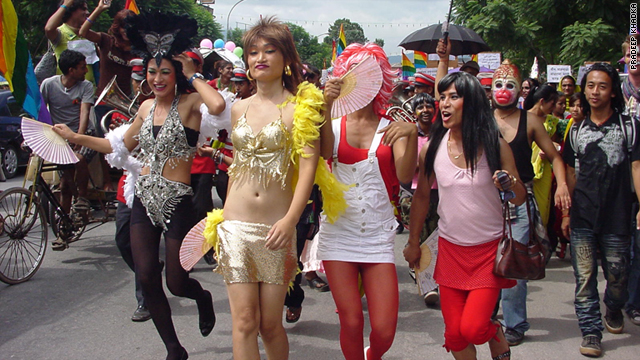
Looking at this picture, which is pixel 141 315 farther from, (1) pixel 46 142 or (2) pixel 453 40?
(2) pixel 453 40

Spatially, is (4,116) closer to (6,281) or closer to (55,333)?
(6,281)

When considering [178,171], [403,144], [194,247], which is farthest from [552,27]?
[194,247]

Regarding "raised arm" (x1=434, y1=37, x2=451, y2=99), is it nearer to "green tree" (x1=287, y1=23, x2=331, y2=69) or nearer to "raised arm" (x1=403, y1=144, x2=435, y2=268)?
"raised arm" (x1=403, y1=144, x2=435, y2=268)

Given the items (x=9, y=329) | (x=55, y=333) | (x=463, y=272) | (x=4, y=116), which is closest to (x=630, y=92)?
(x=463, y=272)

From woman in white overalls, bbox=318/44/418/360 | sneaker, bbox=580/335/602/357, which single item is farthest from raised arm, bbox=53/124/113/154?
sneaker, bbox=580/335/602/357

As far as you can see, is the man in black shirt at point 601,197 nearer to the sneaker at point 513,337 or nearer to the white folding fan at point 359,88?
the sneaker at point 513,337

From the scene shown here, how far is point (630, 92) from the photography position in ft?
17.9

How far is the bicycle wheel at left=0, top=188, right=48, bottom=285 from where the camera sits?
5613 mm

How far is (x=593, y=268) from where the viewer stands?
4.30 meters

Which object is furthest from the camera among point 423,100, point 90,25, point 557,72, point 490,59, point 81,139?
point 490,59

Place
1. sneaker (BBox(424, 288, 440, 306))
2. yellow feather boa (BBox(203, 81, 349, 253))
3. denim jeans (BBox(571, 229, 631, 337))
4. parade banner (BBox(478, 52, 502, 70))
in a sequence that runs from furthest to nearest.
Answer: parade banner (BBox(478, 52, 502, 70)), sneaker (BBox(424, 288, 440, 306)), denim jeans (BBox(571, 229, 631, 337)), yellow feather boa (BBox(203, 81, 349, 253))

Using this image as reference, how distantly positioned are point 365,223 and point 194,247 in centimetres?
100

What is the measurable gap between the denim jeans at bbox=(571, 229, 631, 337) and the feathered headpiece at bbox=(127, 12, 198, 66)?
3166mm

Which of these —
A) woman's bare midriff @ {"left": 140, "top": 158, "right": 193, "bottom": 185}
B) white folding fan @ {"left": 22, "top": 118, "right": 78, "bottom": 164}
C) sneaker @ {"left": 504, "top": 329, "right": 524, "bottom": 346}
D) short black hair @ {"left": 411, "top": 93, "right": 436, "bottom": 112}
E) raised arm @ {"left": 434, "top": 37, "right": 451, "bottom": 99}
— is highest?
raised arm @ {"left": 434, "top": 37, "right": 451, "bottom": 99}
